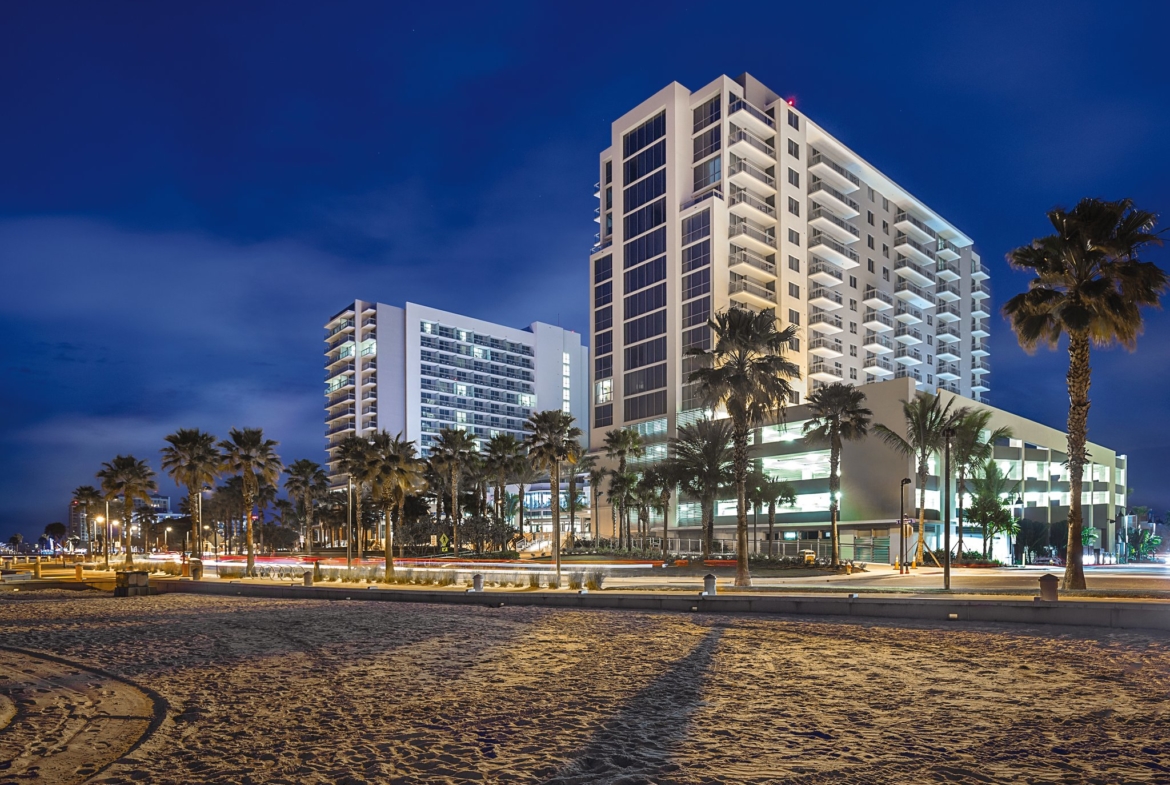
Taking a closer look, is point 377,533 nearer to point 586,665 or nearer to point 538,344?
point 538,344

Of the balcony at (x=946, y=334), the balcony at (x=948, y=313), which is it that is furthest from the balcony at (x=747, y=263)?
the balcony at (x=946, y=334)

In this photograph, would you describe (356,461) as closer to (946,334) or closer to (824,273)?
(824,273)

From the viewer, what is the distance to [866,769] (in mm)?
7004

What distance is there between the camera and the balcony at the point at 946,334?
114500mm

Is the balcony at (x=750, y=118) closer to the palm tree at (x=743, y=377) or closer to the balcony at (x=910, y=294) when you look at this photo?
the balcony at (x=910, y=294)

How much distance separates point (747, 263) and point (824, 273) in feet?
37.3

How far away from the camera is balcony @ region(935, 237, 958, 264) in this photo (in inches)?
4550

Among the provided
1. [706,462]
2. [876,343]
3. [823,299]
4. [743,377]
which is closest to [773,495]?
[706,462]

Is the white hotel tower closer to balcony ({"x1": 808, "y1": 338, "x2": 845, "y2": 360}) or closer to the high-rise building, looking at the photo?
balcony ({"x1": 808, "y1": 338, "x2": 845, "y2": 360})

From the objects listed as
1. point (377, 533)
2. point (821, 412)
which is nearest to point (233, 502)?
point (377, 533)

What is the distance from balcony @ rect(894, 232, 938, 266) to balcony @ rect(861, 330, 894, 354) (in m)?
14.4

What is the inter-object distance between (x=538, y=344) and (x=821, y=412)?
131414mm

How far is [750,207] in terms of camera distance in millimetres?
88750

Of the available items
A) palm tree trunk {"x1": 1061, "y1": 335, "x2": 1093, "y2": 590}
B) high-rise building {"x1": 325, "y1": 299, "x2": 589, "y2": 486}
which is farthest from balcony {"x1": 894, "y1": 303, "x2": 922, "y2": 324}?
palm tree trunk {"x1": 1061, "y1": 335, "x2": 1093, "y2": 590}
